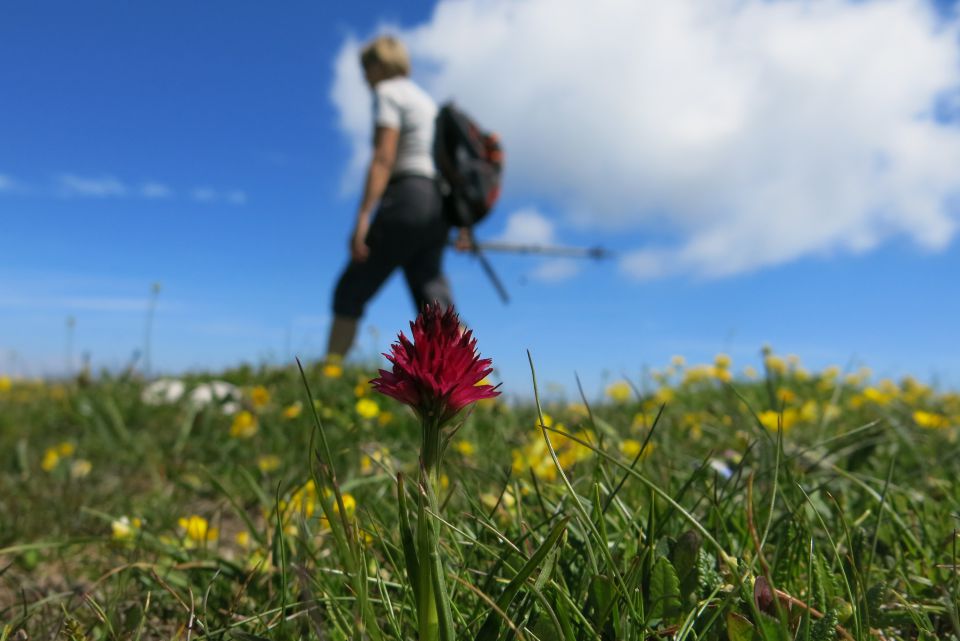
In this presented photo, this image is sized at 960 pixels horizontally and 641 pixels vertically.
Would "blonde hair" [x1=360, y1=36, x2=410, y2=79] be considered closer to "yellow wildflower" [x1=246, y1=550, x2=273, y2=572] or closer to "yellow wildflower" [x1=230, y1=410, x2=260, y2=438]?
"yellow wildflower" [x1=230, y1=410, x2=260, y2=438]

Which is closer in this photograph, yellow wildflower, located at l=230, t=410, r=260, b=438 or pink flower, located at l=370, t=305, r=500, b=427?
pink flower, located at l=370, t=305, r=500, b=427

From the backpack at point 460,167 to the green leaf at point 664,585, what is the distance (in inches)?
237

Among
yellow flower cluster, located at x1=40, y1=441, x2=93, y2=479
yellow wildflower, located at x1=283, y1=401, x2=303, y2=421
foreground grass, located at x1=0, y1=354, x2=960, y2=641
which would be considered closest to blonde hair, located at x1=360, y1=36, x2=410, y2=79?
foreground grass, located at x1=0, y1=354, x2=960, y2=641

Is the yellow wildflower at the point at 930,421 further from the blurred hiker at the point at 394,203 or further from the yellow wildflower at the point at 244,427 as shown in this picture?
the blurred hiker at the point at 394,203

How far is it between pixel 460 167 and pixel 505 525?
553 cm

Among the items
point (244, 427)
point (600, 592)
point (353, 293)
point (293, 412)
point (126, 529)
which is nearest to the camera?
point (600, 592)

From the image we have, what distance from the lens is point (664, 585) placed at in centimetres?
116

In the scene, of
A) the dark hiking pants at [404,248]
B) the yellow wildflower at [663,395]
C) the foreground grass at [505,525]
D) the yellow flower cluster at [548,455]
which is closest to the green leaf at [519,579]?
the foreground grass at [505,525]

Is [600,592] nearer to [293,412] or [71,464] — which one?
[293,412]

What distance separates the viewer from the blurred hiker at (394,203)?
648cm

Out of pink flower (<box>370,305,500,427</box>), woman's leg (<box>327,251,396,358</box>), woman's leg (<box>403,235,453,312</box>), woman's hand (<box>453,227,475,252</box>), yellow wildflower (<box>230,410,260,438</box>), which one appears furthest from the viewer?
woman's hand (<box>453,227,475,252</box>)

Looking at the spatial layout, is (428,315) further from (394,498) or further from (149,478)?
(149,478)

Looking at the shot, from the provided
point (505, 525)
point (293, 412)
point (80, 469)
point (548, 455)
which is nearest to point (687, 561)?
point (505, 525)

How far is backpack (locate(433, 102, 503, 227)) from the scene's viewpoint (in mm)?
6953
